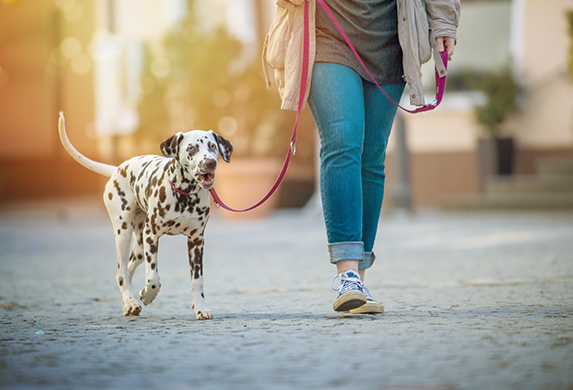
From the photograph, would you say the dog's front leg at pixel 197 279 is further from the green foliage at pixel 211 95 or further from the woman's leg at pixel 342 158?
the green foliage at pixel 211 95

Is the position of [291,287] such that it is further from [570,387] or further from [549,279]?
[570,387]

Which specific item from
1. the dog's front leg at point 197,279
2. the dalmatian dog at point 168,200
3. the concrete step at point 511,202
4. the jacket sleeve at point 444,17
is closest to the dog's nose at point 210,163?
the dalmatian dog at point 168,200

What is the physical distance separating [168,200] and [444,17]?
4.71 ft

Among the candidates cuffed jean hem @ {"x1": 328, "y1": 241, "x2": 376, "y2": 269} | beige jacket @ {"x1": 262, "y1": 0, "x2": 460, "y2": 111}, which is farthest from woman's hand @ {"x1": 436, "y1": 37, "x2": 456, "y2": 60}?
cuffed jean hem @ {"x1": 328, "y1": 241, "x2": 376, "y2": 269}

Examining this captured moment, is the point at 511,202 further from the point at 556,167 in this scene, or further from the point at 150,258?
the point at 150,258

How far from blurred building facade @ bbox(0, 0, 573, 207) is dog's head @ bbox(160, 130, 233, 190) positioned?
12.8ft

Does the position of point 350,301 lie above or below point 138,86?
below

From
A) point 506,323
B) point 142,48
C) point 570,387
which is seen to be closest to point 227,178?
point 142,48

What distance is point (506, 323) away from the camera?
266cm

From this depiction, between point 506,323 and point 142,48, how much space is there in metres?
11.5

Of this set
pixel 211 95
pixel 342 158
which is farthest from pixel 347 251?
pixel 211 95

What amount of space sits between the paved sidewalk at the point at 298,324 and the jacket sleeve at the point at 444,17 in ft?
3.91

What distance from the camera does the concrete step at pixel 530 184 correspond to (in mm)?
10508

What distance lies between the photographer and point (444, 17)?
322 cm
